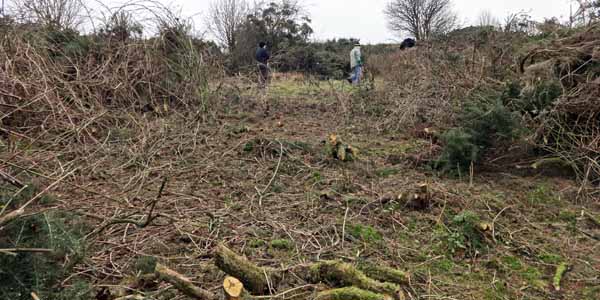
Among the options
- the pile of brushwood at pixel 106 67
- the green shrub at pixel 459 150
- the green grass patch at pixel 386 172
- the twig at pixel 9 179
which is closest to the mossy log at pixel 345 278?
the twig at pixel 9 179

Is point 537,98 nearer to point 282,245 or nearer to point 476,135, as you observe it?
point 476,135

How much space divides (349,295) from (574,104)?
3.93 meters

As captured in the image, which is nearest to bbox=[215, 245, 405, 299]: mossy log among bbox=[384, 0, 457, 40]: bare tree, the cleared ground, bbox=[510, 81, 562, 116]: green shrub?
the cleared ground

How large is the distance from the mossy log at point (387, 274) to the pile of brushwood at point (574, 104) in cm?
267

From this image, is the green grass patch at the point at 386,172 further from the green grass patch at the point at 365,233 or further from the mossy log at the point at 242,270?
the mossy log at the point at 242,270

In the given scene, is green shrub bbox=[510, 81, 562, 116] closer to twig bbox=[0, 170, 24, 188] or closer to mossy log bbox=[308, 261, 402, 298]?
mossy log bbox=[308, 261, 402, 298]

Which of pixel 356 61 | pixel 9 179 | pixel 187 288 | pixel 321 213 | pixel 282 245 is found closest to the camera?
pixel 187 288

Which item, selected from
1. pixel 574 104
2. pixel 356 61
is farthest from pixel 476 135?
pixel 356 61

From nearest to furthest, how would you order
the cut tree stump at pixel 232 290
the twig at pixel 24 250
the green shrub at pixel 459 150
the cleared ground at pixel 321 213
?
the twig at pixel 24 250 → the cut tree stump at pixel 232 290 → the cleared ground at pixel 321 213 → the green shrub at pixel 459 150

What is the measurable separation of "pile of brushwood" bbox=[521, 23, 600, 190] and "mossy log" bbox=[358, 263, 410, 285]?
8.76ft

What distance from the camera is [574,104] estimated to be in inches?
178

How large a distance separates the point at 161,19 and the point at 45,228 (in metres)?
6.01

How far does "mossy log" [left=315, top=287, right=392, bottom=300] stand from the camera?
2.14 m

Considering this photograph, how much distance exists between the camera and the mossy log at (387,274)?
2467 millimetres
